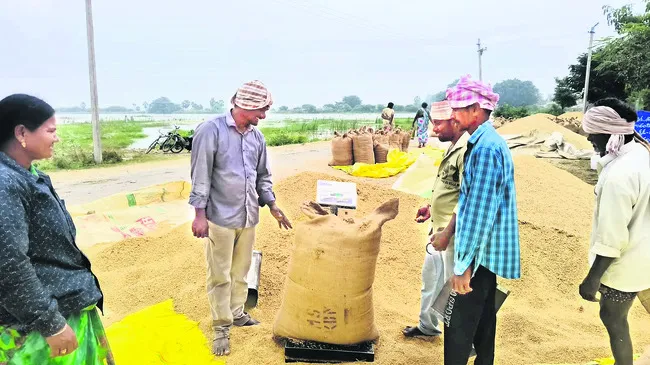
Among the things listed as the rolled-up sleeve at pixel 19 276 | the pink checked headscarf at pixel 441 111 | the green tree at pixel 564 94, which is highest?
the green tree at pixel 564 94

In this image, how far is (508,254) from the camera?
6.52ft

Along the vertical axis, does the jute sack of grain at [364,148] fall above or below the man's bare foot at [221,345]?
above

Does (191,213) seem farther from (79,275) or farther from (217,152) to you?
(79,275)

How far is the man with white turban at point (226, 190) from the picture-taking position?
254 cm

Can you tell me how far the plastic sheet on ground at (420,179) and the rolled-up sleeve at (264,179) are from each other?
353 cm

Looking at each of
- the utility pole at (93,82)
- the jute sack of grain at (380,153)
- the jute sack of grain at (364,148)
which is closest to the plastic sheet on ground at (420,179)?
the jute sack of grain at (364,148)

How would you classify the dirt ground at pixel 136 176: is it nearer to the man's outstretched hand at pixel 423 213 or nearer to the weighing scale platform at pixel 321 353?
the man's outstretched hand at pixel 423 213

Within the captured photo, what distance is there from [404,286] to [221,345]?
169cm

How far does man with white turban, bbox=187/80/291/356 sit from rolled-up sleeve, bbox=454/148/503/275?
1.21m

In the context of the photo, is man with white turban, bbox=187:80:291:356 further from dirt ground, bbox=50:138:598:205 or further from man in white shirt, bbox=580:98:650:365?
dirt ground, bbox=50:138:598:205

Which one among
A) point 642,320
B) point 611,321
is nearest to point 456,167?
point 611,321

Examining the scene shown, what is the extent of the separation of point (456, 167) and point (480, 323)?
757 mm

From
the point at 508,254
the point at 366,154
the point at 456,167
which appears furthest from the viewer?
the point at 366,154

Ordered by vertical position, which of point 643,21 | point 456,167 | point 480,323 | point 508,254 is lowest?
point 480,323
